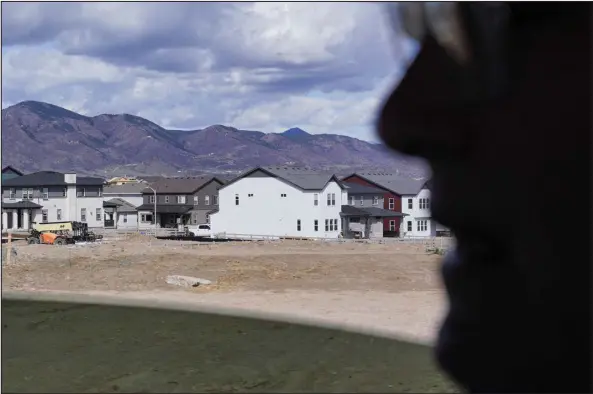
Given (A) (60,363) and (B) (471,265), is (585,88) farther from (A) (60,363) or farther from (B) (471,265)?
(A) (60,363)

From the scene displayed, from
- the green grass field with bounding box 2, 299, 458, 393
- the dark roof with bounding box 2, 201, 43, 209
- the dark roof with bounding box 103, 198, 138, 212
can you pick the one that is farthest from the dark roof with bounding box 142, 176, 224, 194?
the green grass field with bounding box 2, 299, 458, 393

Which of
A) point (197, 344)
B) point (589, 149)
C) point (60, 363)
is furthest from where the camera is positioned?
point (197, 344)

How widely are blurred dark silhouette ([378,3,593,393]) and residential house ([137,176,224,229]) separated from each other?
1879 inches

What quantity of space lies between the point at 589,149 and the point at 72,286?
14613 mm

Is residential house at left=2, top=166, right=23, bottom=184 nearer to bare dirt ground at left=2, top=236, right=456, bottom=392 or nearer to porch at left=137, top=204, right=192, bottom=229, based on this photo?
porch at left=137, top=204, right=192, bottom=229

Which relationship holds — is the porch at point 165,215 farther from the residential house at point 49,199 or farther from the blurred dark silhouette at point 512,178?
the blurred dark silhouette at point 512,178

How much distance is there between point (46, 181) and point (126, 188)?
630 inches

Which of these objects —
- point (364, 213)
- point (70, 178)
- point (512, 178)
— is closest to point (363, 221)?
point (364, 213)

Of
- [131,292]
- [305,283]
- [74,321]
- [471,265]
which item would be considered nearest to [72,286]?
[131,292]

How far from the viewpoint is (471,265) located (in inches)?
36.8

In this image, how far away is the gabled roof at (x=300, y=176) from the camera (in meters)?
35.3

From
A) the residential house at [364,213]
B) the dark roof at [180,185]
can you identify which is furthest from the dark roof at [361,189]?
the dark roof at [180,185]

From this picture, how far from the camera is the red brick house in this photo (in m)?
40.1

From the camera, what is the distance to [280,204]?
117 ft
